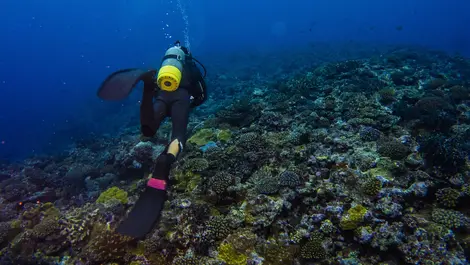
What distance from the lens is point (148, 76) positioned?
16.8 ft

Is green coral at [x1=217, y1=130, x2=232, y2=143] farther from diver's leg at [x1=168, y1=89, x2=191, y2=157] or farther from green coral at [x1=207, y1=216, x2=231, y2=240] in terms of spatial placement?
green coral at [x1=207, y1=216, x2=231, y2=240]

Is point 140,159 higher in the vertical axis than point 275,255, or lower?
higher

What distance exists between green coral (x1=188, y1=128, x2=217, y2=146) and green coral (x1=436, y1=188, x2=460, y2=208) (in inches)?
257

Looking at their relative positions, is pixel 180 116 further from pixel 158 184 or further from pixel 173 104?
pixel 158 184

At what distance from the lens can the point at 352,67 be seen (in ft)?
51.4

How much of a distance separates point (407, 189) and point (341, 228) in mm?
1752

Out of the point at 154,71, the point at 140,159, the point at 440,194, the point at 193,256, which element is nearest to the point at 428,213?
the point at 440,194

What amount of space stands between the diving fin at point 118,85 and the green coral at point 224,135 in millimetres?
4539

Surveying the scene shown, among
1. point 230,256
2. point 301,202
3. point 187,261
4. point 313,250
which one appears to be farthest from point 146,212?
point 301,202

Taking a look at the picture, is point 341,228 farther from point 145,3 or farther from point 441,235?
point 145,3

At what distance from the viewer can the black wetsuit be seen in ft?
17.8

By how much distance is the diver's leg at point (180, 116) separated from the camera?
576cm

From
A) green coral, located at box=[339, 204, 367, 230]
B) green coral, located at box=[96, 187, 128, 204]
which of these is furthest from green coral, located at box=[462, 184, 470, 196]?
green coral, located at box=[96, 187, 128, 204]

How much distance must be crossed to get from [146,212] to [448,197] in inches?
235
